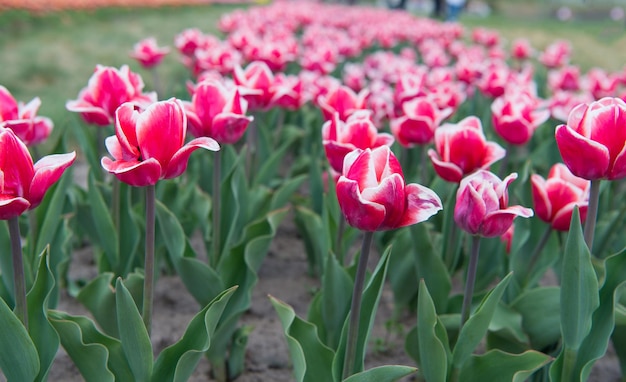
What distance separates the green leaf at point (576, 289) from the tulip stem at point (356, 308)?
1.40ft

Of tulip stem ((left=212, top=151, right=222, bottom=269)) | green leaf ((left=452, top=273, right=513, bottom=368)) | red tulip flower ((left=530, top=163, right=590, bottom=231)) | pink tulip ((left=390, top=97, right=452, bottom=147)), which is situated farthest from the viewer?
pink tulip ((left=390, top=97, right=452, bottom=147))

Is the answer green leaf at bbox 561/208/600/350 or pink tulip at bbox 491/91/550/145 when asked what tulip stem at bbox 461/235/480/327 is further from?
pink tulip at bbox 491/91/550/145

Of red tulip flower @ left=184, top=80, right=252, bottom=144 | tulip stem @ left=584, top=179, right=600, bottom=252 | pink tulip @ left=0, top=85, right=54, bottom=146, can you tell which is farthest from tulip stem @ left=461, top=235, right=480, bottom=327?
pink tulip @ left=0, top=85, right=54, bottom=146

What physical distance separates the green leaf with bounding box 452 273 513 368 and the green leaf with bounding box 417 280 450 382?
0.13 feet

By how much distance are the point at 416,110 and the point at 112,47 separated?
774 centimetres

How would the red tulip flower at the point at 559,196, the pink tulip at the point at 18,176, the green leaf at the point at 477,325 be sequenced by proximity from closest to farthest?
the pink tulip at the point at 18,176 < the green leaf at the point at 477,325 < the red tulip flower at the point at 559,196

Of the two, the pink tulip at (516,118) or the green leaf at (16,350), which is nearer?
the green leaf at (16,350)

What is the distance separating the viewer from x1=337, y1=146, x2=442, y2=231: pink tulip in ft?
3.89

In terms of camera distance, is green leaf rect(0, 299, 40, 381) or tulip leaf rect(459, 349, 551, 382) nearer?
green leaf rect(0, 299, 40, 381)

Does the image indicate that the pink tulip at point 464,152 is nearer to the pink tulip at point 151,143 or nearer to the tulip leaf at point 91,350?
the pink tulip at point 151,143

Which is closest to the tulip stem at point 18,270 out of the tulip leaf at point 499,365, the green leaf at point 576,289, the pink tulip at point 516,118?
the tulip leaf at point 499,365

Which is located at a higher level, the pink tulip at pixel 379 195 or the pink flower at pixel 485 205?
the pink tulip at pixel 379 195

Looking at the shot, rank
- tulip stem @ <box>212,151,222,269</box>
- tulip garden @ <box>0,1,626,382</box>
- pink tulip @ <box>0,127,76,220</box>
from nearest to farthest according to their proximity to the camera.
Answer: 1. pink tulip @ <box>0,127,76,220</box>
2. tulip garden @ <box>0,1,626,382</box>
3. tulip stem @ <box>212,151,222,269</box>

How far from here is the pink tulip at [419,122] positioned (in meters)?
2.11
